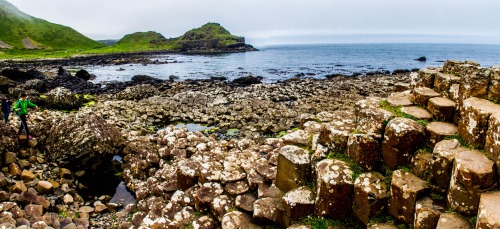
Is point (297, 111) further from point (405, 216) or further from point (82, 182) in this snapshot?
point (405, 216)

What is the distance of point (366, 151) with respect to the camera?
788 centimetres

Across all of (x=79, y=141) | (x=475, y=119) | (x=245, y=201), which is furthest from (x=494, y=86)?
(x=79, y=141)

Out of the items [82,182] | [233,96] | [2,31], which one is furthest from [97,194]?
[2,31]

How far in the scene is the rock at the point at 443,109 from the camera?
7.67m

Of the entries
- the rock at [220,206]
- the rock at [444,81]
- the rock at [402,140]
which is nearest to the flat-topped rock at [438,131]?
the rock at [402,140]

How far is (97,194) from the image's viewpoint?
1467 centimetres

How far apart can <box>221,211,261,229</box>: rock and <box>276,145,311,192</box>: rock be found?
147cm

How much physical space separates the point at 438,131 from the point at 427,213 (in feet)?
6.73

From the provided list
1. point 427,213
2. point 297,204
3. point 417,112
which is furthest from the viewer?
point 297,204

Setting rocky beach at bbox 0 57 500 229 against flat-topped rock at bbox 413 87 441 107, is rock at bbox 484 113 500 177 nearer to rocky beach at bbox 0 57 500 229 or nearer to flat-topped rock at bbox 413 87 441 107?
rocky beach at bbox 0 57 500 229

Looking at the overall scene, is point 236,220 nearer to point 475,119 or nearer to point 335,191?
point 335,191

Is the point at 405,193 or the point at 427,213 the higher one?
the point at 405,193

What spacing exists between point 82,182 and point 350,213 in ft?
44.4

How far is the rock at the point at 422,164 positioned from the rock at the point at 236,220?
15.8ft
